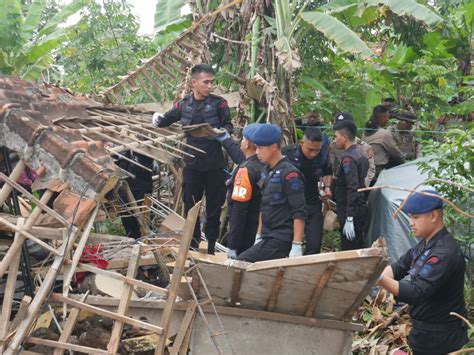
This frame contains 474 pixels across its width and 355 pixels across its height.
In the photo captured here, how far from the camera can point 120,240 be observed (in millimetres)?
6359

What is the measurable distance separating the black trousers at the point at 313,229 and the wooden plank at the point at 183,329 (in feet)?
7.98

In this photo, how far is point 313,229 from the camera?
280 inches

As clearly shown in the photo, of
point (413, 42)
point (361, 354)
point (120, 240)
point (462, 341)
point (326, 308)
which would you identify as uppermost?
point (413, 42)

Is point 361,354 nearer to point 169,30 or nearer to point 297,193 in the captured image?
point 297,193

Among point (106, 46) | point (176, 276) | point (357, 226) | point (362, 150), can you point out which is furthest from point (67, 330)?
point (106, 46)

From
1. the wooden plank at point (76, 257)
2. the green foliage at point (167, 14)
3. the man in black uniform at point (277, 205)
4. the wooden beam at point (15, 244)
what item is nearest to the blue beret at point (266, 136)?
the man in black uniform at point (277, 205)

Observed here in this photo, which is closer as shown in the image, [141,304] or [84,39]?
[141,304]

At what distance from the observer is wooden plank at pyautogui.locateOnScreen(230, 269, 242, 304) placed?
4.78 meters

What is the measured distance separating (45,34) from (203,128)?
6507 millimetres

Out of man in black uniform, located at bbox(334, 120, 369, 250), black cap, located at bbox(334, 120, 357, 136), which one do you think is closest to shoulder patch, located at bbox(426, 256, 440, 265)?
man in black uniform, located at bbox(334, 120, 369, 250)

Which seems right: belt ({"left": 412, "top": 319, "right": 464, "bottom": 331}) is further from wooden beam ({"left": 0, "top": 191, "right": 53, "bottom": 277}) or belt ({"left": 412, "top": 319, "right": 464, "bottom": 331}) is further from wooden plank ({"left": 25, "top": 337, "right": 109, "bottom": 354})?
wooden beam ({"left": 0, "top": 191, "right": 53, "bottom": 277})

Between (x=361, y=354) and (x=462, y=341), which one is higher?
(x=462, y=341)

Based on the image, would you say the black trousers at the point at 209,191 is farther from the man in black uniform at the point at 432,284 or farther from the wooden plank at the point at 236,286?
the man in black uniform at the point at 432,284

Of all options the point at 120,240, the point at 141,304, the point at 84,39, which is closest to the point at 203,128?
the point at 120,240
